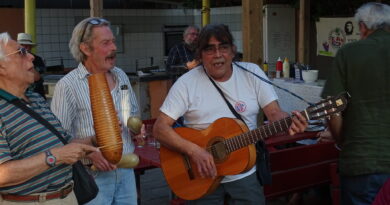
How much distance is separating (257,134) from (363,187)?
739 mm

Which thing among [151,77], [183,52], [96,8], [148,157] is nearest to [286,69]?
[183,52]

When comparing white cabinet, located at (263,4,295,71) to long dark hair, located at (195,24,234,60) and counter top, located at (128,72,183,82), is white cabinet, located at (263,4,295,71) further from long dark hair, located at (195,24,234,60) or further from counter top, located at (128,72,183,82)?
long dark hair, located at (195,24,234,60)

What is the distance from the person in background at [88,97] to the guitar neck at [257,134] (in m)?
0.56

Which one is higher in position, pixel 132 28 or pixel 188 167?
pixel 132 28

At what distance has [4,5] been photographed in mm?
10914

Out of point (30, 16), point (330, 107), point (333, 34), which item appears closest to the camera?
point (330, 107)

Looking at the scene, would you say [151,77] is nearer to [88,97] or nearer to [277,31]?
[277,31]

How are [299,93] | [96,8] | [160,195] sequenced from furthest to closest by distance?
[299,93] < [96,8] < [160,195]

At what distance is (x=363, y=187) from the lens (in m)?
3.05

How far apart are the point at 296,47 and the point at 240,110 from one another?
22.8 feet

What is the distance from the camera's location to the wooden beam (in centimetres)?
463

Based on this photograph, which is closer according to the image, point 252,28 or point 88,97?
point 88,97

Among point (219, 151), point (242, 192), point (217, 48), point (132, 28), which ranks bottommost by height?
point (242, 192)

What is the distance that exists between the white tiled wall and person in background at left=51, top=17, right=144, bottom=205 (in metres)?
7.78
